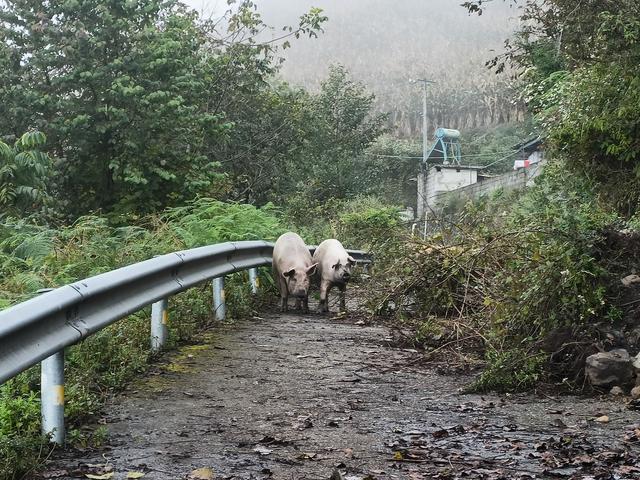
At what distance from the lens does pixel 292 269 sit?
35.1ft

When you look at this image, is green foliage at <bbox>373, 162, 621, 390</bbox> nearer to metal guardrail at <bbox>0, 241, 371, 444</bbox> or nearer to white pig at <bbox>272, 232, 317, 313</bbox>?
white pig at <bbox>272, 232, 317, 313</bbox>

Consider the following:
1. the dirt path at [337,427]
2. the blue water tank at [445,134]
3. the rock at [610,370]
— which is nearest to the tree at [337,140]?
the blue water tank at [445,134]

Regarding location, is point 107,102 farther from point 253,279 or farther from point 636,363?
point 636,363

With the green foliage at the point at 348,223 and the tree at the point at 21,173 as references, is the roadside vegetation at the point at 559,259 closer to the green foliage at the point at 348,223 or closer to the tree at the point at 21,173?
the green foliage at the point at 348,223

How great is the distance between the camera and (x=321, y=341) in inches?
302

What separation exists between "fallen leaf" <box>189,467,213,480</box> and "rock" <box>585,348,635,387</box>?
9.71 ft

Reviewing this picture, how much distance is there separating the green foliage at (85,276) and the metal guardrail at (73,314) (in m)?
0.14

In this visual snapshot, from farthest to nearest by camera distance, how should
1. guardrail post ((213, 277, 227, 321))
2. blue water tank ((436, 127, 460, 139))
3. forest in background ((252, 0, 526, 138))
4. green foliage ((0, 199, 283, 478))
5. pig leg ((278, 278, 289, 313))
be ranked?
forest in background ((252, 0, 526, 138))
blue water tank ((436, 127, 460, 139))
pig leg ((278, 278, 289, 313))
guardrail post ((213, 277, 227, 321))
green foliage ((0, 199, 283, 478))

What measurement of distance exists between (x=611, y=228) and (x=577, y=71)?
6533 millimetres

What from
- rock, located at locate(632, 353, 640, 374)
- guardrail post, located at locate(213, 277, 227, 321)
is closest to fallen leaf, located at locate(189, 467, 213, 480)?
rock, located at locate(632, 353, 640, 374)

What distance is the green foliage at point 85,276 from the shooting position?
4020mm

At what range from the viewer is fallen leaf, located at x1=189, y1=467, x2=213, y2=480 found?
350 centimetres

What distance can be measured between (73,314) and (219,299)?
13.3 ft

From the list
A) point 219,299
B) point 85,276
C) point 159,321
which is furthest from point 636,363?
point 85,276
